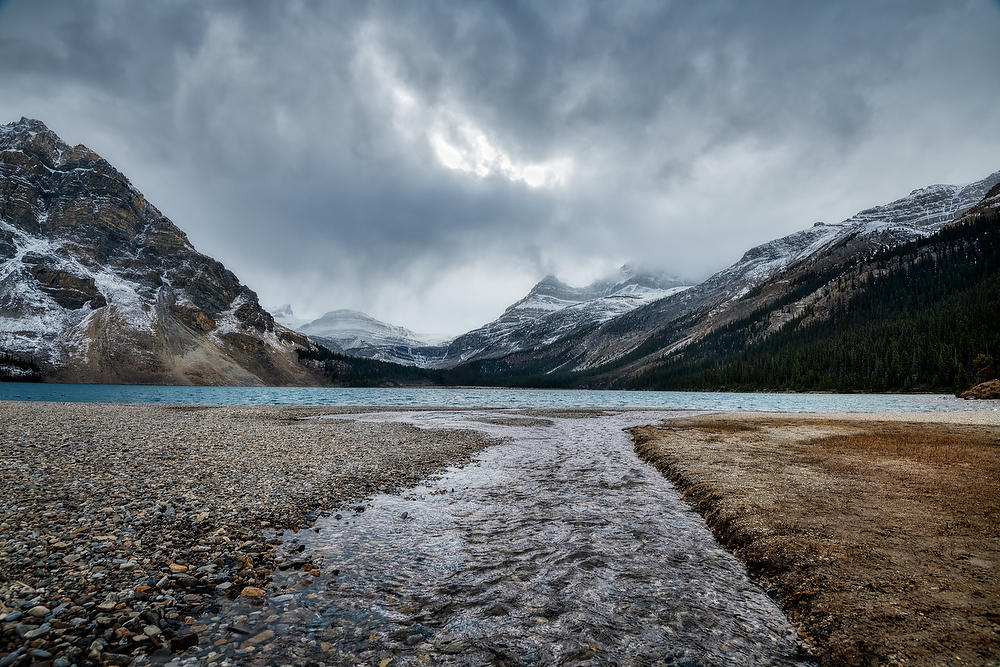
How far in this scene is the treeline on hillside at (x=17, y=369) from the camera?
176337 mm

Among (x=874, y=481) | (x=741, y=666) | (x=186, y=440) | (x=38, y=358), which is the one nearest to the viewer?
(x=741, y=666)

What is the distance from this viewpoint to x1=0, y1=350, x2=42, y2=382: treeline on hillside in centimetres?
17634

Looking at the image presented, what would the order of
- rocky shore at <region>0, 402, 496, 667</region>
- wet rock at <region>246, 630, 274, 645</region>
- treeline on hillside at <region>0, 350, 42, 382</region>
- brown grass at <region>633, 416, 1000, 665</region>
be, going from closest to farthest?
rocky shore at <region>0, 402, 496, 667</region>
wet rock at <region>246, 630, 274, 645</region>
brown grass at <region>633, 416, 1000, 665</region>
treeline on hillside at <region>0, 350, 42, 382</region>

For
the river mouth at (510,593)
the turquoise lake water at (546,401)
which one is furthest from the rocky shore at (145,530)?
the turquoise lake water at (546,401)

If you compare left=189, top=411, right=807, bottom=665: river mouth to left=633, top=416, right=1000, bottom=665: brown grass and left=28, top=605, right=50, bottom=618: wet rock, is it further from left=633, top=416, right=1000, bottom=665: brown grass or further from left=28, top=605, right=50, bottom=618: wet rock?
left=28, top=605, right=50, bottom=618: wet rock

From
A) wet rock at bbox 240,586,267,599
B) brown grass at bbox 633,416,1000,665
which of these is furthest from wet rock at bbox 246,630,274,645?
brown grass at bbox 633,416,1000,665

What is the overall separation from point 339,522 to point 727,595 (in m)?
11.2

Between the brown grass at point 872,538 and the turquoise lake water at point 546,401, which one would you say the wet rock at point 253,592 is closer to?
the brown grass at point 872,538

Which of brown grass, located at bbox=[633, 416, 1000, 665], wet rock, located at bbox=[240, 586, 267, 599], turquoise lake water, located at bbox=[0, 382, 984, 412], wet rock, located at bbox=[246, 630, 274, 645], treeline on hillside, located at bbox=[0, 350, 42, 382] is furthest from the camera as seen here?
treeline on hillside, located at bbox=[0, 350, 42, 382]

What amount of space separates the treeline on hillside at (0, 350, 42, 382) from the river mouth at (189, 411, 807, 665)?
251 m

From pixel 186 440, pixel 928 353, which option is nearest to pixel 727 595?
pixel 186 440

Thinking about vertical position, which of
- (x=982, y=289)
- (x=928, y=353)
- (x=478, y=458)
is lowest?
(x=478, y=458)

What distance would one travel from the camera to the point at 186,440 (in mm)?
26328

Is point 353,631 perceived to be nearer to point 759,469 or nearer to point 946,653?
point 946,653
